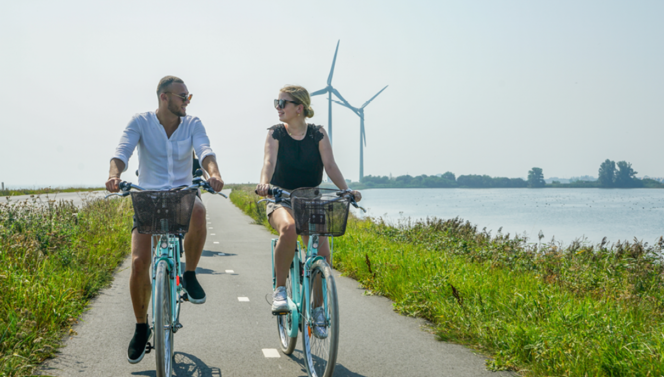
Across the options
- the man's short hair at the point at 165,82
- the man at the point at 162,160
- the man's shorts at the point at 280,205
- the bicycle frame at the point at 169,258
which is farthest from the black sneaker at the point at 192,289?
the man's short hair at the point at 165,82

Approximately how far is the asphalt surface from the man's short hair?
1879 mm

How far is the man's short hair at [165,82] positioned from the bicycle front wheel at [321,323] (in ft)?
5.15

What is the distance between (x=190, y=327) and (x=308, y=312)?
5.65 feet

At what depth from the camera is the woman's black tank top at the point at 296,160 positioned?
150 inches

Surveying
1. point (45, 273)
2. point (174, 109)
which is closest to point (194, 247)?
point (174, 109)

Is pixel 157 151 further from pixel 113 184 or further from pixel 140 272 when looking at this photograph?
pixel 140 272

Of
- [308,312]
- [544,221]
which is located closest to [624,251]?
[308,312]

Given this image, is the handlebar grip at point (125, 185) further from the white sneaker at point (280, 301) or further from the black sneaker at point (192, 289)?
the white sneaker at point (280, 301)

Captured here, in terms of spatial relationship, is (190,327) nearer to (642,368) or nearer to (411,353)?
(411,353)

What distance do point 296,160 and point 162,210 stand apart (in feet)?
3.84

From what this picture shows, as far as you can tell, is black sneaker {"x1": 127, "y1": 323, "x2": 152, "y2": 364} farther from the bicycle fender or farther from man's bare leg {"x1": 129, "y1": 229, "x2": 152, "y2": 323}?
the bicycle fender

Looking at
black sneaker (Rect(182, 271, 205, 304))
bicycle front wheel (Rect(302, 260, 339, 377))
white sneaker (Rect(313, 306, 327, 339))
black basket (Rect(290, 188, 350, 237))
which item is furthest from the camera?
black sneaker (Rect(182, 271, 205, 304))

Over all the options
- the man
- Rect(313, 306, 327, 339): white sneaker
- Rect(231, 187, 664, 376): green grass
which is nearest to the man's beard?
the man

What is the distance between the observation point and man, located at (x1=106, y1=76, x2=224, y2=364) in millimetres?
3303
